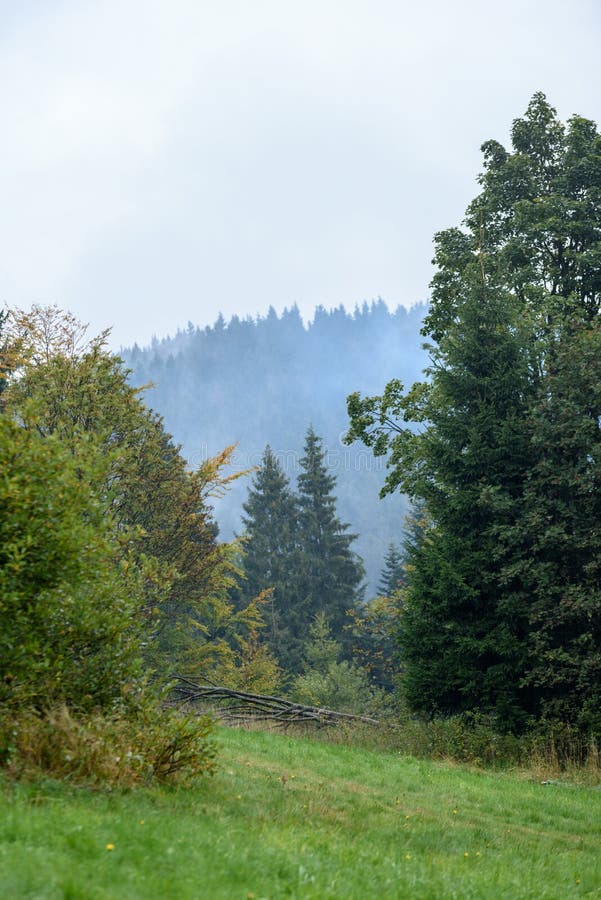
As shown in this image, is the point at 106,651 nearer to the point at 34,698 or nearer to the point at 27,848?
the point at 34,698

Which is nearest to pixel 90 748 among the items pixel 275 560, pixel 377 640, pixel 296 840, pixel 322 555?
pixel 296 840

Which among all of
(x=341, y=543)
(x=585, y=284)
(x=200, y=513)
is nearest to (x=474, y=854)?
(x=585, y=284)

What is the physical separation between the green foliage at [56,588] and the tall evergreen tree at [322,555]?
1961 inches

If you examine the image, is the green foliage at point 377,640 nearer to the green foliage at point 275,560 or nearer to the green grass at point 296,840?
the green foliage at point 275,560

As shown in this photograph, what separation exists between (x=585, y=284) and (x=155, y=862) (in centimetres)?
2282

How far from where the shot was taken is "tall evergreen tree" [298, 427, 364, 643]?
5941 centimetres

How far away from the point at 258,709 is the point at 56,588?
46.0ft

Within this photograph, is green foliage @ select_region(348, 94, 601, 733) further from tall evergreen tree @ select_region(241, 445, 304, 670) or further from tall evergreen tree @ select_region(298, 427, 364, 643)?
tall evergreen tree @ select_region(298, 427, 364, 643)

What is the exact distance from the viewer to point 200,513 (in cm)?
2972

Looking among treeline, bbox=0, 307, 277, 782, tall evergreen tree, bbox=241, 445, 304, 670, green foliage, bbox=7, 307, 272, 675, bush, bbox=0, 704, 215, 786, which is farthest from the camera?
tall evergreen tree, bbox=241, 445, 304, 670

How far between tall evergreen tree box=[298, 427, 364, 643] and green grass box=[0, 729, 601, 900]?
155 ft

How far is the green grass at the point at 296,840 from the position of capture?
527 centimetres

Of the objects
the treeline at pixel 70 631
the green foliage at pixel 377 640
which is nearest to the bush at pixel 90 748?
the treeline at pixel 70 631

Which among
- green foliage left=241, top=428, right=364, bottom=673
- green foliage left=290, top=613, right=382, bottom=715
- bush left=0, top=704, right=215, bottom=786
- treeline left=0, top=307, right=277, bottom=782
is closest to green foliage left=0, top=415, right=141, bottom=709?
treeline left=0, top=307, right=277, bottom=782
